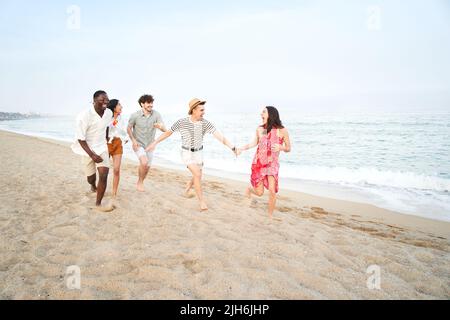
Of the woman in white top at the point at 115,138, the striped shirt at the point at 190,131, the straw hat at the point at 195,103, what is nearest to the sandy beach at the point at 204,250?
the woman in white top at the point at 115,138

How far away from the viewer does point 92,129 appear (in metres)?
4.75

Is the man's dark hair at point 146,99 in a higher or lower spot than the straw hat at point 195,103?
higher

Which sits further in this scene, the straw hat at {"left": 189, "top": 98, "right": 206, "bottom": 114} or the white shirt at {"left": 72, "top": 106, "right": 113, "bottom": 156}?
the straw hat at {"left": 189, "top": 98, "right": 206, "bottom": 114}

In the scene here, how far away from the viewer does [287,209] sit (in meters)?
6.22

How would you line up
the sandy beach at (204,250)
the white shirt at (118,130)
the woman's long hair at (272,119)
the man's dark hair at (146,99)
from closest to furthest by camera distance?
the sandy beach at (204,250), the woman's long hair at (272,119), the white shirt at (118,130), the man's dark hair at (146,99)

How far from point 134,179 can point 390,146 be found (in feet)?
47.4

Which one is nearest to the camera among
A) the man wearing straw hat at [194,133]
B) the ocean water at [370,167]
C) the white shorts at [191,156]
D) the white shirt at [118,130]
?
the man wearing straw hat at [194,133]

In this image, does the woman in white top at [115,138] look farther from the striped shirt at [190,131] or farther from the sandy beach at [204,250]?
the striped shirt at [190,131]

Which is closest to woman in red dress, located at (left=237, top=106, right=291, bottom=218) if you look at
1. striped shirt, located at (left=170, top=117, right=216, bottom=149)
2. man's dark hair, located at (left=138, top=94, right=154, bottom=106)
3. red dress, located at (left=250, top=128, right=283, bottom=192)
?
red dress, located at (left=250, top=128, right=283, bottom=192)

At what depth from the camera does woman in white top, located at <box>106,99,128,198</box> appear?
5.37m

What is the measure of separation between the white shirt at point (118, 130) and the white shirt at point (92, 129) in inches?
15.2

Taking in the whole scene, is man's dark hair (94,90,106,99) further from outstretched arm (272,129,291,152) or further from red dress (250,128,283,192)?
outstretched arm (272,129,291,152)

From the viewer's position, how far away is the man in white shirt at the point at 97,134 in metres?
4.61

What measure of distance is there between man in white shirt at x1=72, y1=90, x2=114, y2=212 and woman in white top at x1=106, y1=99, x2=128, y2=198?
408mm
